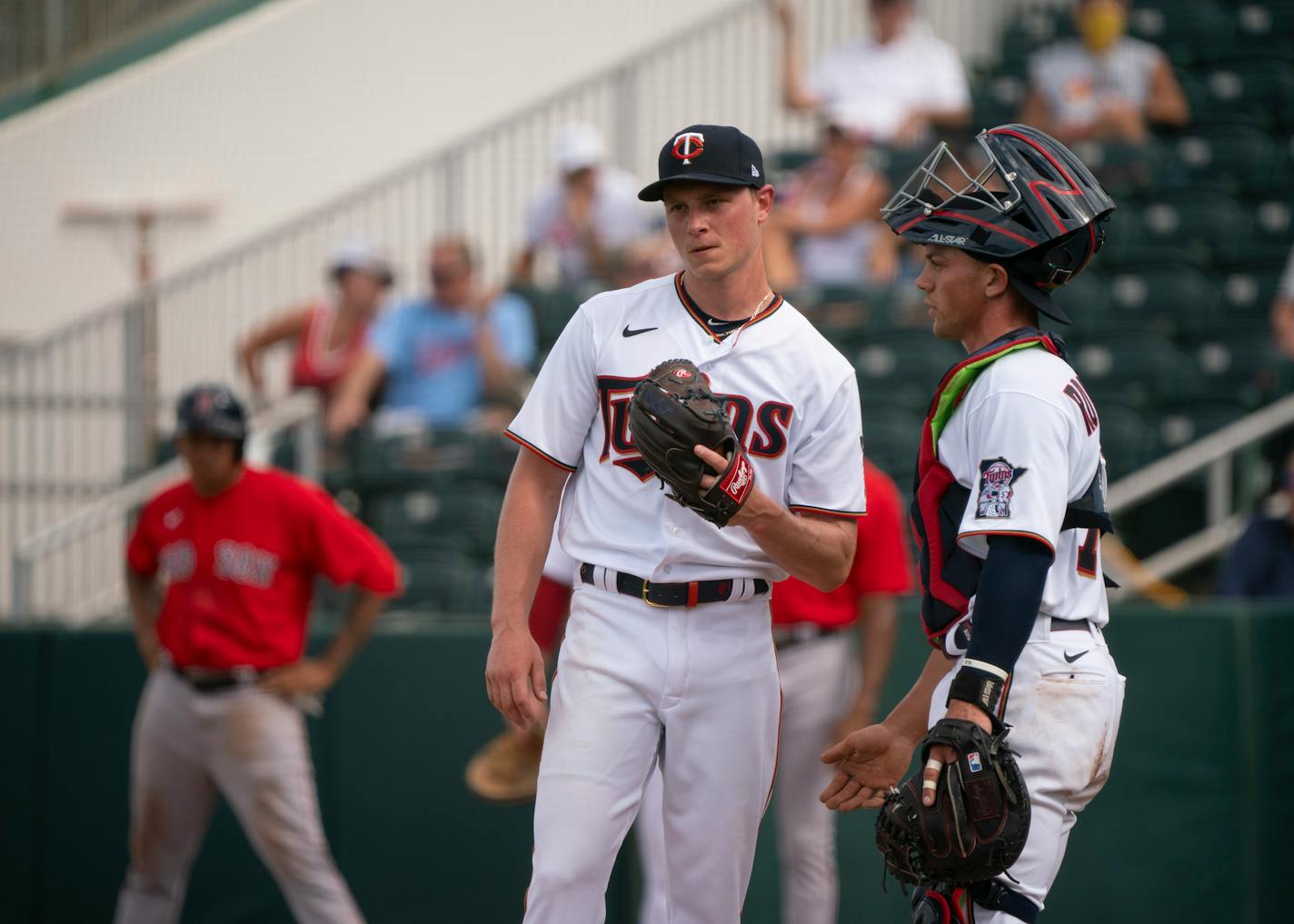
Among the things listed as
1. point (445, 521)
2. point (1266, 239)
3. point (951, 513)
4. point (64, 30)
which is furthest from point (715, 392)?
point (64, 30)

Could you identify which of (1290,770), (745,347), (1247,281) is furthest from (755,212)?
(1247,281)

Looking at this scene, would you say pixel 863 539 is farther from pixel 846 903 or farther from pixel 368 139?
pixel 368 139

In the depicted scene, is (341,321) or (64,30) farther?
(64,30)

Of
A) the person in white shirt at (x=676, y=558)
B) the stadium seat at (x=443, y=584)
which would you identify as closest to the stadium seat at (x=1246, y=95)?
the stadium seat at (x=443, y=584)

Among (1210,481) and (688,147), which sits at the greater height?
(688,147)

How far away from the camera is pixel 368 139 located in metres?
12.0

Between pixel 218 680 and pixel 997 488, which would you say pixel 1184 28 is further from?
pixel 997 488

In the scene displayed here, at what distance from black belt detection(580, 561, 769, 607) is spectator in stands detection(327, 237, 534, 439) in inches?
213

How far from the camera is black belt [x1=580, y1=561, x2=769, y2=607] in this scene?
3.56 m

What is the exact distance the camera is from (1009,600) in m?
3.02

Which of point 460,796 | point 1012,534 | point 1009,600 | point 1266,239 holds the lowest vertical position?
point 460,796

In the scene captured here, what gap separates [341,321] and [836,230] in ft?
9.28

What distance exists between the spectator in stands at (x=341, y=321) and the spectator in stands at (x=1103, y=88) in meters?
4.09

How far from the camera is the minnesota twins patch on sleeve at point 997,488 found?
305 cm
